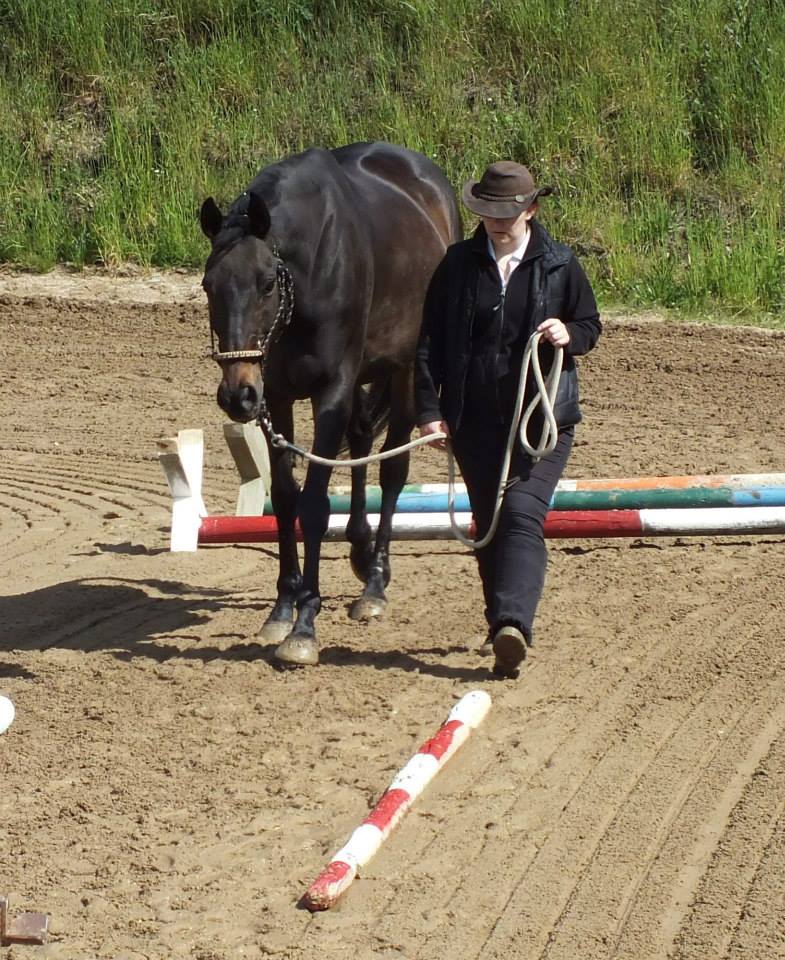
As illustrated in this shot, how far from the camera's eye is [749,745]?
4820 mm

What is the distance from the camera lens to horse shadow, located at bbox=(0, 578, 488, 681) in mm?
5906

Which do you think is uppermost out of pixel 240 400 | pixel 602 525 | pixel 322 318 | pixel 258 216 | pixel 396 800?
pixel 258 216

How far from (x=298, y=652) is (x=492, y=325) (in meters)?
1.49

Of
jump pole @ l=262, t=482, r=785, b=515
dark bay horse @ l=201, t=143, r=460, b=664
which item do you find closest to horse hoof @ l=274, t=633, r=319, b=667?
dark bay horse @ l=201, t=143, r=460, b=664

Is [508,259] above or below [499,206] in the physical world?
below

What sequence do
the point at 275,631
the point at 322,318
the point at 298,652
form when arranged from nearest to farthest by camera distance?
the point at 298,652, the point at 322,318, the point at 275,631

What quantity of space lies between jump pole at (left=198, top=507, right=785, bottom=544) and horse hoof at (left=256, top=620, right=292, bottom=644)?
50cm

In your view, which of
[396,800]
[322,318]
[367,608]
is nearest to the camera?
[396,800]

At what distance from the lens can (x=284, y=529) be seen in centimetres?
639

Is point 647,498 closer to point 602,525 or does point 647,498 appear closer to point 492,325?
point 602,525

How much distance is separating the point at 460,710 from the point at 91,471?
15.6 feet

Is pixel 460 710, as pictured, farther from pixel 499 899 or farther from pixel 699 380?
pixel 699 380

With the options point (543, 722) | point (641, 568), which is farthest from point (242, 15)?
point (543, 722)

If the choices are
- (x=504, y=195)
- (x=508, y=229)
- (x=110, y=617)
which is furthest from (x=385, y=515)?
(x=504, y=195)
